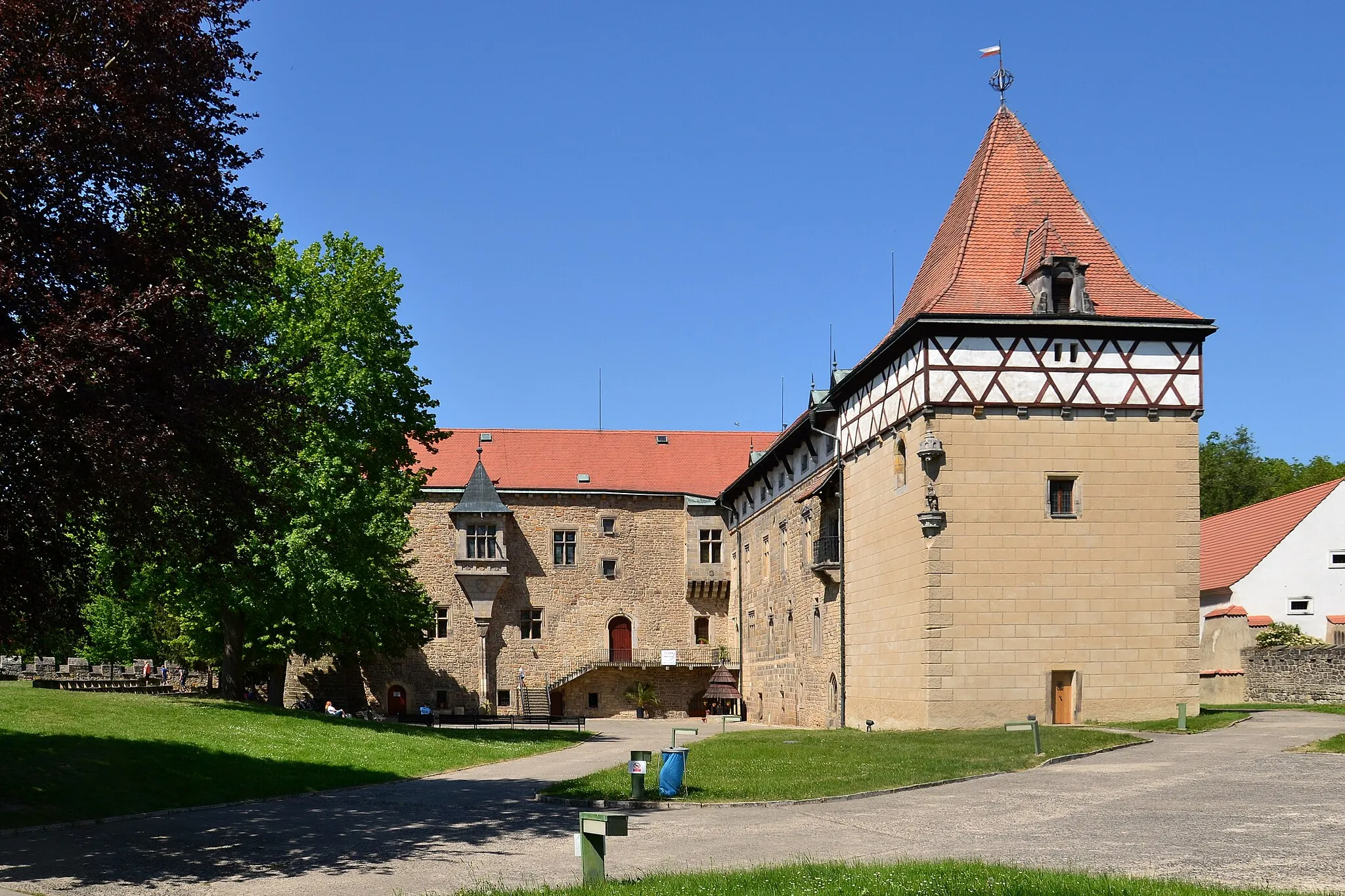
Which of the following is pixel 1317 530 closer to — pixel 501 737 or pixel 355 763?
pixel 501 737

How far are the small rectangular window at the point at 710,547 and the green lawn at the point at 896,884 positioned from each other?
153 feet

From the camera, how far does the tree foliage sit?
71375mm

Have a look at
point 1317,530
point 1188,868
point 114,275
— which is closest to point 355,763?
point 114,275

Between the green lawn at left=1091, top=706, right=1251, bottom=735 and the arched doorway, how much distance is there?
3116cm

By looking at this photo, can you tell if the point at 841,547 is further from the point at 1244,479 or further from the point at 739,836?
the point at 1244,479

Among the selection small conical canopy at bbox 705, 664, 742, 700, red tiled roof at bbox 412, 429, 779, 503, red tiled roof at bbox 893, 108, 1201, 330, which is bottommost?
small conical canopy at bbox 705, 664, 742, 700

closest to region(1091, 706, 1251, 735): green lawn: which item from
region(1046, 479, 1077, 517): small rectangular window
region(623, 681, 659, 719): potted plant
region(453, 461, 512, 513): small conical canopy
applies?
region(1046, 479, 1077, 517): small rectangular window

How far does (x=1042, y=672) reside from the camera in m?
28.3

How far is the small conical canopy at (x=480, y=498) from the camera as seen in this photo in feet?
184

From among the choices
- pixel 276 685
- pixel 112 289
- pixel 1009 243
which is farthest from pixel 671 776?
pixel 276 685

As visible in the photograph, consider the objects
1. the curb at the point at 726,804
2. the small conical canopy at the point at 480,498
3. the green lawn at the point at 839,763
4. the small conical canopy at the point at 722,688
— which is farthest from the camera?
the small conical canopy at the point at 480,498

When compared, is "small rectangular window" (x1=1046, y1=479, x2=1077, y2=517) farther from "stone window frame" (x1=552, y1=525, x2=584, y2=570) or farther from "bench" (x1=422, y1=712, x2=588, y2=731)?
"stone window frame" (x1=552, y1=525, x2=584, y2=570)

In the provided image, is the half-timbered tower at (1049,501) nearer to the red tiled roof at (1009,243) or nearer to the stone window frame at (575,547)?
the red tiled roof at (1009,243)

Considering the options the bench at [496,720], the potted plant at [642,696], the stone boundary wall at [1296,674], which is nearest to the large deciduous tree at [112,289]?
the stone boundary wall at [1296,674]
